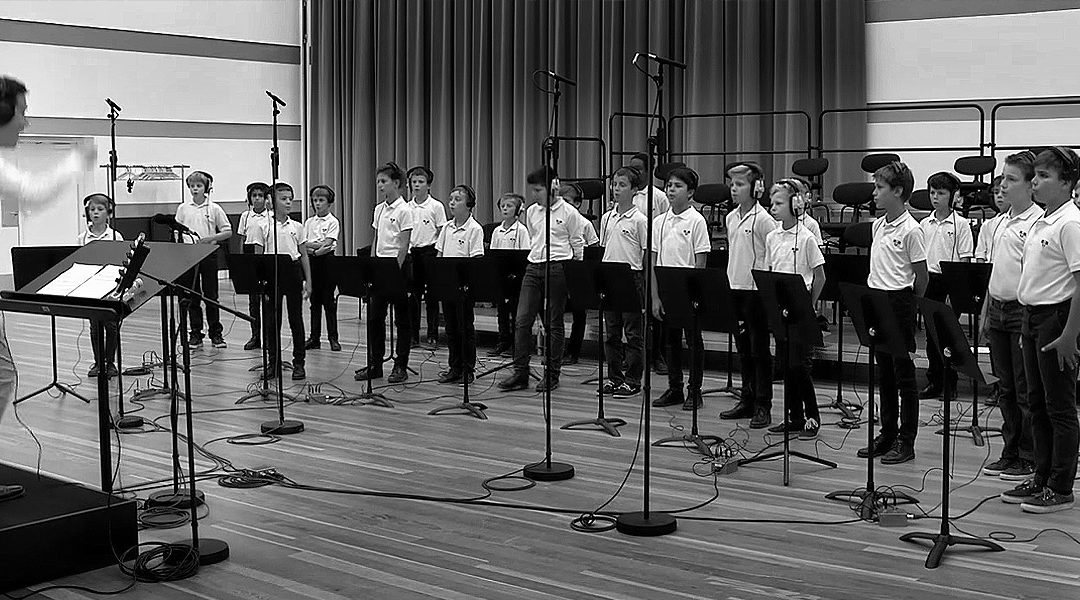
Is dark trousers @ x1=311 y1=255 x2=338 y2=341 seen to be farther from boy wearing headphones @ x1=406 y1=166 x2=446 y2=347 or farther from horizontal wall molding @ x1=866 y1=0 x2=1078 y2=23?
horizontal wall molding @ x1=866 y1=0 x2=1078 y2=23

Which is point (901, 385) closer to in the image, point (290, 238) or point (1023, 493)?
point (1023, 493)

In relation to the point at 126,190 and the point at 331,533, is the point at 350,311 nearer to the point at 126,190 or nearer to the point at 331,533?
the point at 126,190

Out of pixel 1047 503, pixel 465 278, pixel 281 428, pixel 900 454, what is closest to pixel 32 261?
pixel 281 428

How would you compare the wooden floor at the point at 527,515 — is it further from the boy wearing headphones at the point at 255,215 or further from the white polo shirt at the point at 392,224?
the boy wearing headphones at the point at 255,215

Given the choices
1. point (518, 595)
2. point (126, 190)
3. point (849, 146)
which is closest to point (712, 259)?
point (849, 146)

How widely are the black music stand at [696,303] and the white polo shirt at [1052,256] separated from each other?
1.68 metres

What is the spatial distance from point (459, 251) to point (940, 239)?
366 cm

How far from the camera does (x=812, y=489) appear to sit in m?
5.48

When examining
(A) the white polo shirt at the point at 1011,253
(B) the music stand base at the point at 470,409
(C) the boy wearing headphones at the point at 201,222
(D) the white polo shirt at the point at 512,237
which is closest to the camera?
(A) the white polo shirt at the point at 1011,253

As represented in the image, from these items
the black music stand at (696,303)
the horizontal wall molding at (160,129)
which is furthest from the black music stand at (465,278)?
the horizontal wall molding at (160,129)

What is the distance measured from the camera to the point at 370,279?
807 cm

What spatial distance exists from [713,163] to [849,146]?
5.36ft

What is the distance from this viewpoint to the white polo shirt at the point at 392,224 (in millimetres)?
8945

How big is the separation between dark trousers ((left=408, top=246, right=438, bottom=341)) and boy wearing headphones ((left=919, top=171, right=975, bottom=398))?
342 centimetres
